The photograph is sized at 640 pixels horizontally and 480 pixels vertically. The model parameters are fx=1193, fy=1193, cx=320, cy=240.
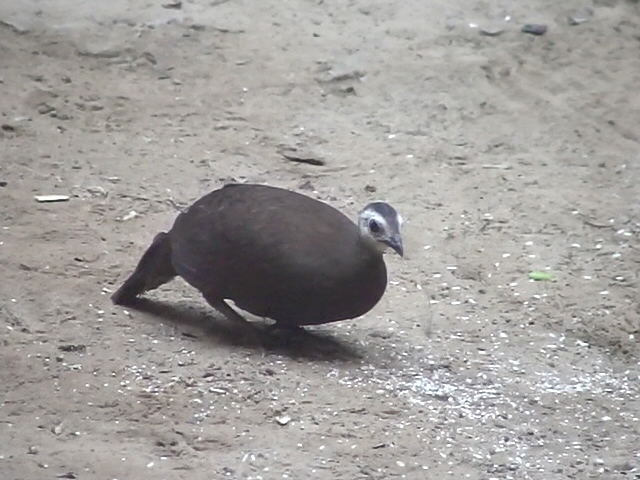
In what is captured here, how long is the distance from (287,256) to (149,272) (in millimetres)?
729

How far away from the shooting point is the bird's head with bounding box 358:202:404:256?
4.66 meters

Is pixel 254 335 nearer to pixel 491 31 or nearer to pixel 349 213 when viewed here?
pixel 349 213

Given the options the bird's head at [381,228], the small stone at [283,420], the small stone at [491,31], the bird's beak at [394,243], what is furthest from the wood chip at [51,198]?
the small stone at [491,31]

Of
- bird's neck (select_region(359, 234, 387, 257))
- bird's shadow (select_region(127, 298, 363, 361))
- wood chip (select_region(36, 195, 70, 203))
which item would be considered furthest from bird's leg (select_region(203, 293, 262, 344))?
wood chip (select_region(36, 195, 70, 203))

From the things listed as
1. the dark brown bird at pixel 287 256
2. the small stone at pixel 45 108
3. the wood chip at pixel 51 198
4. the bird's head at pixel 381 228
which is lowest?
the wood chip at pixel 51 198

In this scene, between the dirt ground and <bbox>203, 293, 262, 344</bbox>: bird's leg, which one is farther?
<bbox>203, 293, 262, 344</bbox>: bird's leg

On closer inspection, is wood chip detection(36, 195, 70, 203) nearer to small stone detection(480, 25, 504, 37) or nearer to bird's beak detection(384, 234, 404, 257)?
bird's beak detection(384, 234, 404, 257)

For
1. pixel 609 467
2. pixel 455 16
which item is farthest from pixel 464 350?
pixel 455 16

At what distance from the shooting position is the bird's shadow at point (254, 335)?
191 inches

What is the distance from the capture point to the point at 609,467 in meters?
4.09

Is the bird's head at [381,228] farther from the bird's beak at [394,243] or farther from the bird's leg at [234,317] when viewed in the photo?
the bird's leg at [234,317]

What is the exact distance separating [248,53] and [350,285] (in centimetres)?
363

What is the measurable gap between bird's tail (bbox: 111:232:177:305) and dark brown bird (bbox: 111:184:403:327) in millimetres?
122

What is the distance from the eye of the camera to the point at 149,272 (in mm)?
5051
